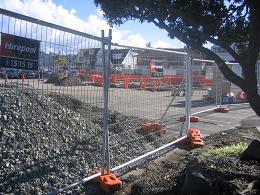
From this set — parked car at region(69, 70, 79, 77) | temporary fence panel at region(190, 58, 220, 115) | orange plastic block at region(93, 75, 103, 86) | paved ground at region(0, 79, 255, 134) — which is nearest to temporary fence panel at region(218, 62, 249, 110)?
temporary fence panel at region(190, 58, 220, 115)

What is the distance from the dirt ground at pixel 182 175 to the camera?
5.45 metres

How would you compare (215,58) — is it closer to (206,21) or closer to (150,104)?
→ (206,21)

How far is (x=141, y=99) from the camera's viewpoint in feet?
29.1

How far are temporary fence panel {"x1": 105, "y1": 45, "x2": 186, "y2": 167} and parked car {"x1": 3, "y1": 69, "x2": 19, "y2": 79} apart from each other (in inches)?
84.0

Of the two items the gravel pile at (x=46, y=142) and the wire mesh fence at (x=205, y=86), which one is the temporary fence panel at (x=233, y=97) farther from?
the gravel pile at (x=46, y=142)

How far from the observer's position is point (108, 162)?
22.3ft

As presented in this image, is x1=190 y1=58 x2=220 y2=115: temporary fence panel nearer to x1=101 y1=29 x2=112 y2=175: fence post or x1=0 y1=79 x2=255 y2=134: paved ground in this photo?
x1=0 y1=79 x2=255 y2=134: paved ground

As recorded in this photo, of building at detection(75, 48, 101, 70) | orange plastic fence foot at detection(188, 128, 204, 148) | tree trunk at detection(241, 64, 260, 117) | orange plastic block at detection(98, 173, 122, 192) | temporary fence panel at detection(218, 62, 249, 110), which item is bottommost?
orange plastic block at detection(98, 173, 122, 192)

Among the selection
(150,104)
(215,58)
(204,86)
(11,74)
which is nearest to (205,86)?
(204,86)

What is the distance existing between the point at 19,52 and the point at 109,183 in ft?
8.27

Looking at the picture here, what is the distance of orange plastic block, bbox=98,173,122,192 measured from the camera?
6.41 m

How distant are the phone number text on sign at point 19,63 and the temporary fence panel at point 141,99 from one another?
6.10 ft

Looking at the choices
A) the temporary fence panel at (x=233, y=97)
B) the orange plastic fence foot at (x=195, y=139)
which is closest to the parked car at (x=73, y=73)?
the orange plastic fence foot at (x=195, y=139)

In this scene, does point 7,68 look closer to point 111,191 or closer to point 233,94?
point 111,191
